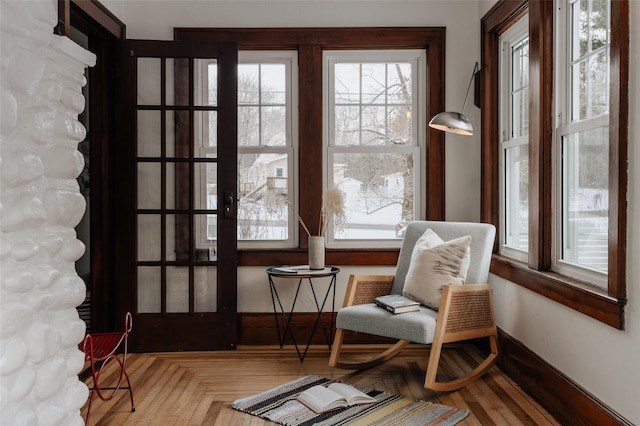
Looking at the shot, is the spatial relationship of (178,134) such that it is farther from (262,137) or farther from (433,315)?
(433,315)

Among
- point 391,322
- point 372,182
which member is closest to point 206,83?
point 372,182

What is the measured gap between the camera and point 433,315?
11.2 feet

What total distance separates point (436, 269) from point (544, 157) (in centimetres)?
91

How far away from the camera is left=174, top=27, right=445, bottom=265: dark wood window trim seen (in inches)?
174

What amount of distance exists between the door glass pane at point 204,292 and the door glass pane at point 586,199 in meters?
A: 2.35

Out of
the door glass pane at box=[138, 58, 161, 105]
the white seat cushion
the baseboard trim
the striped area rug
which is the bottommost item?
the striped area rug

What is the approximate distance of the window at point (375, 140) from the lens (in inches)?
179

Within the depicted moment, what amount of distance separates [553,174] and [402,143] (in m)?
1.48

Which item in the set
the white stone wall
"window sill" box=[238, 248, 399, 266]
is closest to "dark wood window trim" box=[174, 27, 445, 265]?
"window sill" box=[238, 248, 399, 266]

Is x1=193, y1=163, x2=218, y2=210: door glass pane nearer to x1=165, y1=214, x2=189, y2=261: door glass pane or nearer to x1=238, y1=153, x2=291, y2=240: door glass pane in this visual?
x1=165, y1=214, x2=189, y2=261: door glass pane

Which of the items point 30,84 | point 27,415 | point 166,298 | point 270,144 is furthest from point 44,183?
point 270,144

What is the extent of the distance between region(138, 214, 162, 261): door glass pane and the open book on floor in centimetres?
163

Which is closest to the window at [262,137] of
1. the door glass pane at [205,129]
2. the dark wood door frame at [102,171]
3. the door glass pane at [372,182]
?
the door glass pane at [205,129]

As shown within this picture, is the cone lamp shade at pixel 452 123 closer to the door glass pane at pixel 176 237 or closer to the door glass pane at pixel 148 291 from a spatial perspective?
the door glass pane at pixel 176 237
